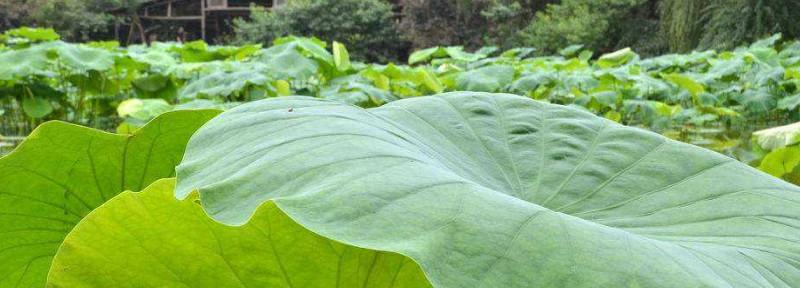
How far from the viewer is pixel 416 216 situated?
16.4 inches

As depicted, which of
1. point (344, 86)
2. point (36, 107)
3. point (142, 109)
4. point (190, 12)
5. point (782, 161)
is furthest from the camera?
point (190, 12)

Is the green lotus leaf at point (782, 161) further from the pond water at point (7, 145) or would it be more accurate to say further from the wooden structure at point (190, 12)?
the wooden structure at point (190, 12)

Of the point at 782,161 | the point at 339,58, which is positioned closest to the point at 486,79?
the point at 339,58

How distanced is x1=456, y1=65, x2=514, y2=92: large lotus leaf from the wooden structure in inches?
686

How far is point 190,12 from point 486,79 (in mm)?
19590

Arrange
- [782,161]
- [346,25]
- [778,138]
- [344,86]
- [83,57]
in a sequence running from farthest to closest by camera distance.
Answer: [346,25]
[83,57]
[344,86]
[778,138]
[782,161]

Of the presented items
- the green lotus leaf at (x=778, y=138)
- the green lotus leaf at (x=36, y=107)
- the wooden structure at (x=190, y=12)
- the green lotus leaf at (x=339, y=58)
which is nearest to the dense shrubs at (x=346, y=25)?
the wooden structure at (x=190, y=12)

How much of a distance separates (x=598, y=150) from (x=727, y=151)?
2.18 m

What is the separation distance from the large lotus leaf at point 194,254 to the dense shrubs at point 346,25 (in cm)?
1604

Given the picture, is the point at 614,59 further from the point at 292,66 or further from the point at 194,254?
the point at 194,254

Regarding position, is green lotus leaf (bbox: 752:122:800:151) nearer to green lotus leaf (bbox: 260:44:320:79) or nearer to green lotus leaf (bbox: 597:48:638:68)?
green lotus leaf (bbox: 260:44:320:79)

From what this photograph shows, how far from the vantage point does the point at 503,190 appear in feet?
2.27

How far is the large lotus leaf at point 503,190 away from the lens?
0.41 meters

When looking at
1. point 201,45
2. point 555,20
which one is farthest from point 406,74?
point 555,20
